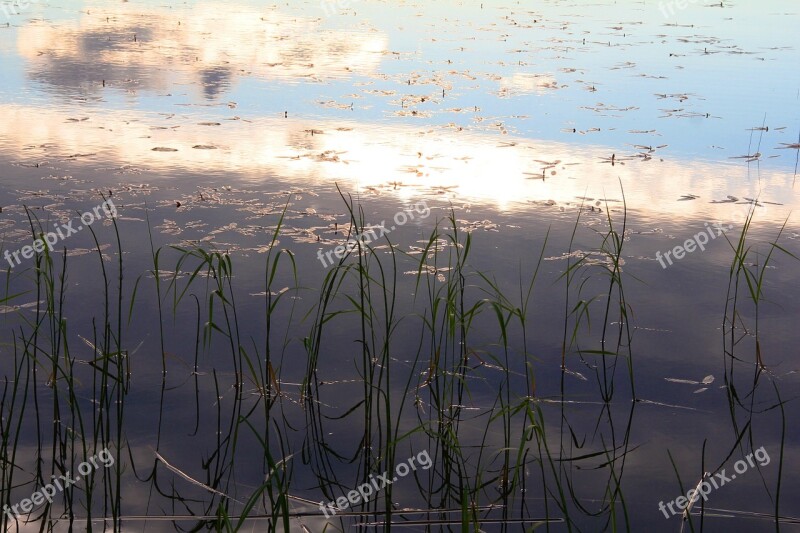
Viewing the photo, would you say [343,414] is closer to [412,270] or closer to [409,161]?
[412,270]

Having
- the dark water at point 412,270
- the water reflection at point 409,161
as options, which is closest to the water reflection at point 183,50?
the dark water at point 412,270

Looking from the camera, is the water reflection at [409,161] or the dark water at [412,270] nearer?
the dark water at [412,270]

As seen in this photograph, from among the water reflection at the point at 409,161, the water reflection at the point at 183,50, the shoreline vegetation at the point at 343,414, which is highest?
the water reflection at the point at 183,50

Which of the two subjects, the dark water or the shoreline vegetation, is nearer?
the shoreline vegetation

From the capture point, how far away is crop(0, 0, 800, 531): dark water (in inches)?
112

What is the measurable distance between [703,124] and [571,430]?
499 cm

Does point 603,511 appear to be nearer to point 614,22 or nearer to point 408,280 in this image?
point 408,280

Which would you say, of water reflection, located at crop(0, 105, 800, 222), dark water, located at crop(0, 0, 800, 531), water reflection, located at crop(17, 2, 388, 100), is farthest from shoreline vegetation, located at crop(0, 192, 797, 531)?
water reflection, located at crop(17, 2, 388, 100)

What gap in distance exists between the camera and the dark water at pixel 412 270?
2855 mm

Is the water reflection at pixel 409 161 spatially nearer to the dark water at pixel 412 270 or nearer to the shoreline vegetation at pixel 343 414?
the dark water at pixel 412 270

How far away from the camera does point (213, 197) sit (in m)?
5.32

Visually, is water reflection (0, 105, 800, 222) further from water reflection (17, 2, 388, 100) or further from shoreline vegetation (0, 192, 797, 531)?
shoreline vegetation (0, 192, 797, 531)

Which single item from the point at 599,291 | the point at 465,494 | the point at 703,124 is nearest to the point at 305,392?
the point at 465,494

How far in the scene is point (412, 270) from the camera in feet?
14.6
